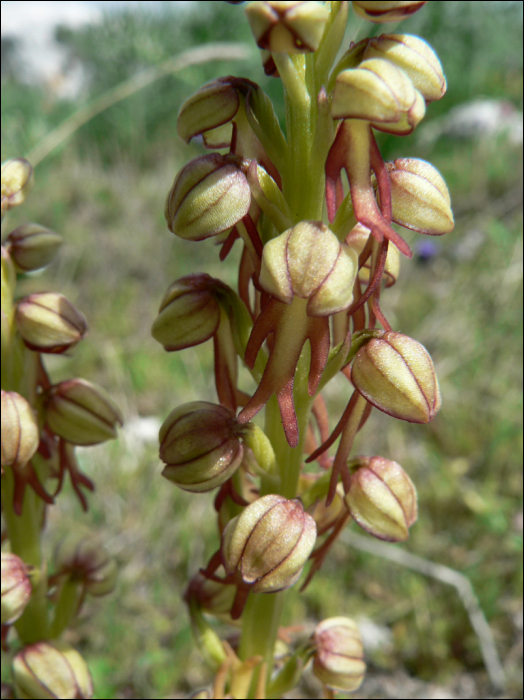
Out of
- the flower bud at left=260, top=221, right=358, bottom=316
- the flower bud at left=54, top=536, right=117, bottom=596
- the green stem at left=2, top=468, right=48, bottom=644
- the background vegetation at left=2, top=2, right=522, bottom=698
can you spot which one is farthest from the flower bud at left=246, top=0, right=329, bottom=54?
the background vegetation at left=2, top=2, right=522, bottom=698

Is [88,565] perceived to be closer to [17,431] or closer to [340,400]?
[17,431]

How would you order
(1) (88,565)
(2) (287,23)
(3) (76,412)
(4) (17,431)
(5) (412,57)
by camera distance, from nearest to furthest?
(2) (287,23), (5) (412,57), (4) (17,431), (3) (76,412), (1) (88,565)

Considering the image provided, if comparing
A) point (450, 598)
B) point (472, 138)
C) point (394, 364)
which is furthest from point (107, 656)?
point (472, 138)

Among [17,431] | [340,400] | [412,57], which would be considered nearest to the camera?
[412,57]

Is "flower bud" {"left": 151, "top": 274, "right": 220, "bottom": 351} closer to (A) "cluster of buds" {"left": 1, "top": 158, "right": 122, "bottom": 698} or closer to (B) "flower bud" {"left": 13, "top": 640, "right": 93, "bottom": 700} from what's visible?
(A) "cluster of buds" {"left": 1, "top": 158, "right": 122, "bottom": 698}

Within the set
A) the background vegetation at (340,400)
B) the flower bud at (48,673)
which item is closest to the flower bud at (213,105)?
the flower bud at (48,673)

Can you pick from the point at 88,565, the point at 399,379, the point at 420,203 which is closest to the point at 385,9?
the point at 420,203

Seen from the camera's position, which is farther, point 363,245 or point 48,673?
point 48,673

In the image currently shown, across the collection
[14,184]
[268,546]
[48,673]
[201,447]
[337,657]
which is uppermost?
[14,184]
